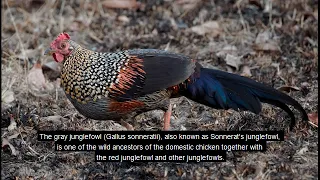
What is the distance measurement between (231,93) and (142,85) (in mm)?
669

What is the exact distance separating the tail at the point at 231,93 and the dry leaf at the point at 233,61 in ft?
4.90

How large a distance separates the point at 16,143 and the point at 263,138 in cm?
195

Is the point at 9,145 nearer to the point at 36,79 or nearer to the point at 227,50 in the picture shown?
the point at 36,79

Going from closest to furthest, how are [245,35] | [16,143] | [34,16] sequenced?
[16,143] < [245,35] < [34,16]

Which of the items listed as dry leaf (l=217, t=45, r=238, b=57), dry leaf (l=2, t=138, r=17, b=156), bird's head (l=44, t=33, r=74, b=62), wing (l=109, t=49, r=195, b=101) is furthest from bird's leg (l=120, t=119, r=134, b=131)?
dry leaf (l=217, t=45, r=238, b=57)

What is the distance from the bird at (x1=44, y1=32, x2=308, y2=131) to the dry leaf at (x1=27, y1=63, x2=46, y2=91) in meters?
1.35

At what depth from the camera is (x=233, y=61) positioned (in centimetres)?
639

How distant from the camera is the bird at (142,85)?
182 inches

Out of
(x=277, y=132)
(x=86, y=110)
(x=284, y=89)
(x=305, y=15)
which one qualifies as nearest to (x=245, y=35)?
(x=305, y=15)

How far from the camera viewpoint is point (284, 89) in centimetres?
575

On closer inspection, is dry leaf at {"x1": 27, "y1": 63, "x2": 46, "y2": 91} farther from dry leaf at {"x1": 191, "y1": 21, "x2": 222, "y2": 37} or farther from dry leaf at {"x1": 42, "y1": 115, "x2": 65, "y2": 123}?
dry leaf at {"x1": 191, "y1": 21, "x2": 222, "y2": 37}

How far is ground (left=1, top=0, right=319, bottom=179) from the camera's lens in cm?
464

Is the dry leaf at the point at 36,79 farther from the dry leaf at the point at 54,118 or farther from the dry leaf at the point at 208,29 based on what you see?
the dry leaf at the point at 208,29

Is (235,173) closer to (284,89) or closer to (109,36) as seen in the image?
(284,89)
